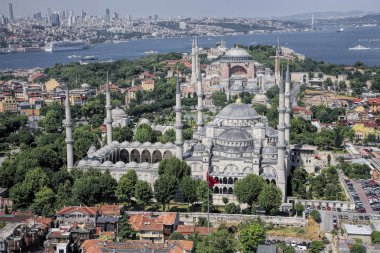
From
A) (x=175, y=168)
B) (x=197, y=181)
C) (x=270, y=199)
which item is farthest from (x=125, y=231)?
(x=270, y=199)

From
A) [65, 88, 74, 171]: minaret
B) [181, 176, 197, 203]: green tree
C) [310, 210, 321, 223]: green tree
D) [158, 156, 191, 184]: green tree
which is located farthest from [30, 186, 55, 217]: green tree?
[310, 210, 321, 223]: green tree

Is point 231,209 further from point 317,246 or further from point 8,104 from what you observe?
point 8,104

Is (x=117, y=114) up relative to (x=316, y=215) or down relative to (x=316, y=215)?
up

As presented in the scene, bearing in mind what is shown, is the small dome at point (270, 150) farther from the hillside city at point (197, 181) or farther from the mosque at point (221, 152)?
the hillside city at point (197, 181)

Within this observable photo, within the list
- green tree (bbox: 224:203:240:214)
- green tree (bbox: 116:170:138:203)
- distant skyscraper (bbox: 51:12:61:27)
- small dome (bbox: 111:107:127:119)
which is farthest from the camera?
distant skyscraper (bbox: 51:12:61:27)

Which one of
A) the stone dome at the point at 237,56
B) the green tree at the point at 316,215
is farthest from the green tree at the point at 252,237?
the stone dome at the point at 237,56

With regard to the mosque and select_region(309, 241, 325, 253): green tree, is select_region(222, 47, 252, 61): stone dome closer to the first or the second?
the mosque
